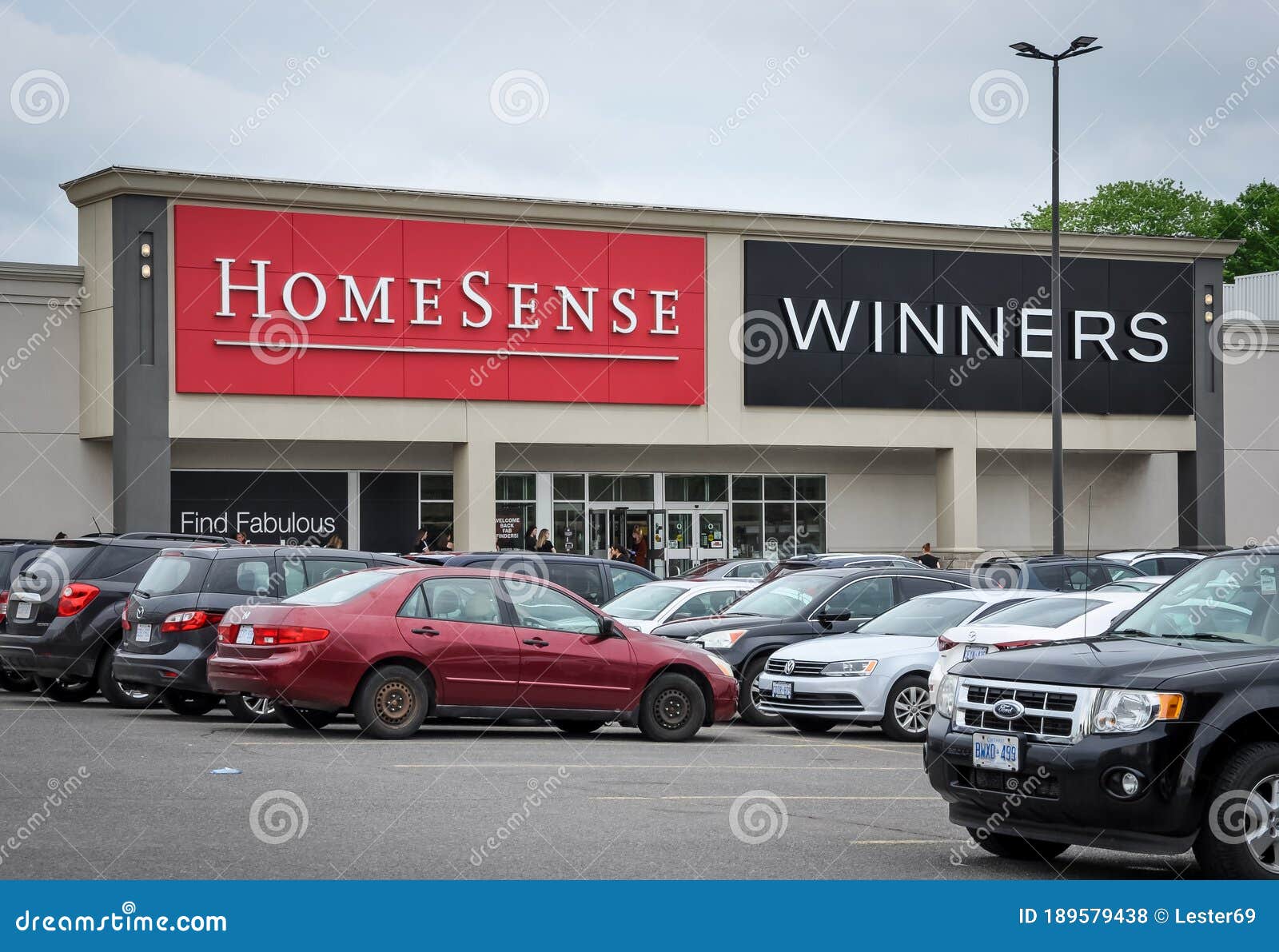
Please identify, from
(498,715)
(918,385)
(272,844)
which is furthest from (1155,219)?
(272,844)

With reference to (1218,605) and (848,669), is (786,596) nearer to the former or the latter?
(848,669)

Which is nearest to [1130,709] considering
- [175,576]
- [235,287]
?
[175,576]

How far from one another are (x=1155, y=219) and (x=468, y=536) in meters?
48.2

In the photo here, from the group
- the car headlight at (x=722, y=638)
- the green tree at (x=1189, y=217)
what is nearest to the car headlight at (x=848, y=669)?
the car headlight at (x=722, y=638)

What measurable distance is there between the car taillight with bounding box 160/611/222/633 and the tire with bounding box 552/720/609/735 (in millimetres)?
3434

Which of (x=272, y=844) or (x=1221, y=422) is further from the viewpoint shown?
(x=1221, y=422)

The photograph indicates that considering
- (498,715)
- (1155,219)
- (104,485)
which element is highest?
(1155,219)

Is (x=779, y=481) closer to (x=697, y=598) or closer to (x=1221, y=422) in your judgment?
(x=1221, y=422)

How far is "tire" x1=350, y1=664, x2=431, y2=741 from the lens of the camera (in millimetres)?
13961

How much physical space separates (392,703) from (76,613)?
473 centimetres

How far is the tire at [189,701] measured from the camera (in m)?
16.3

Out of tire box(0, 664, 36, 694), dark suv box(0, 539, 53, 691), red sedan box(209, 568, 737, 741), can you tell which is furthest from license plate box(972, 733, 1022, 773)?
tire box(0, 664, 36, 694)

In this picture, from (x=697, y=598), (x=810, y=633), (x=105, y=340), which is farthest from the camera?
(x=105, y=340)

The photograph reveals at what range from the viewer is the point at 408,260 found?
3684cm
